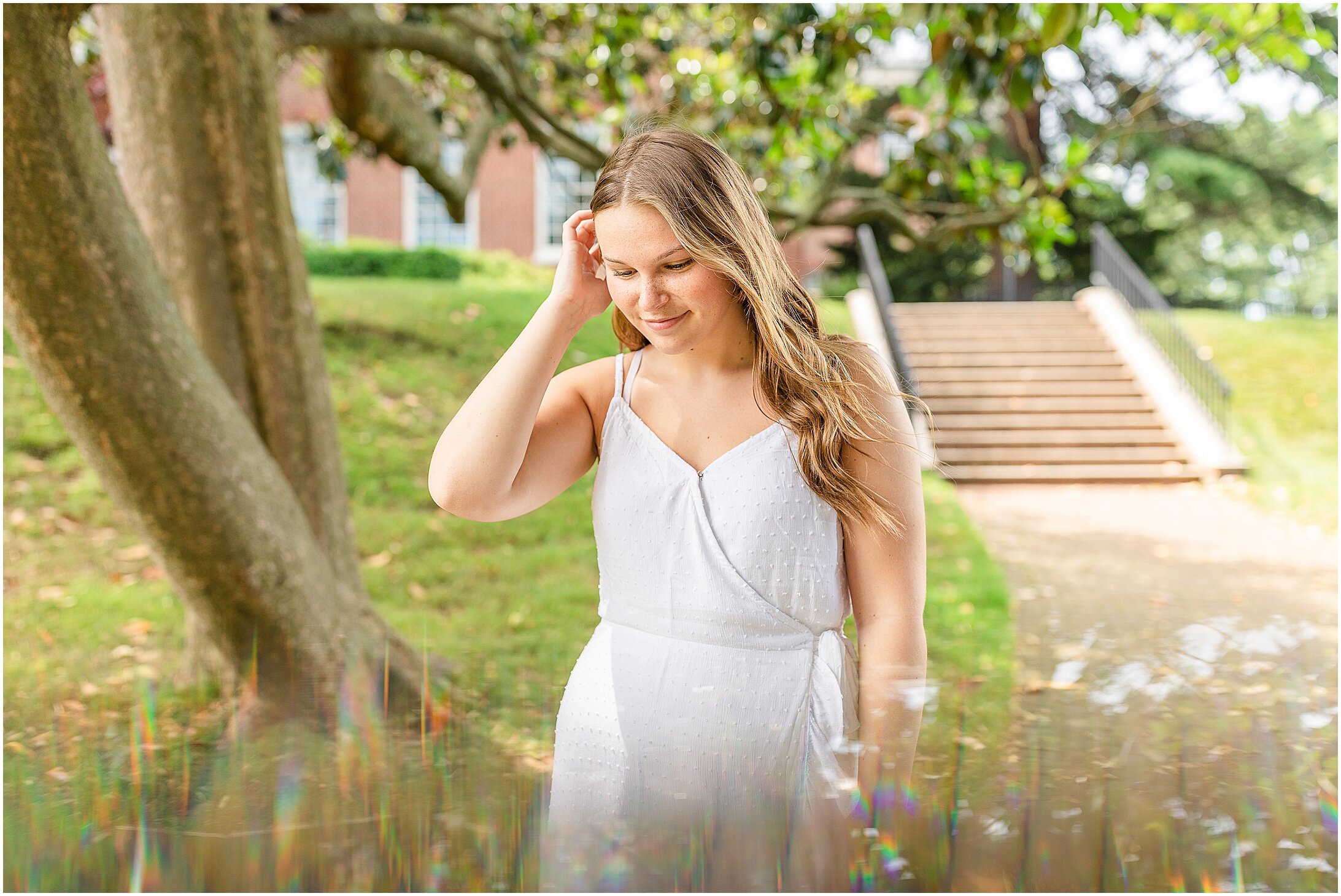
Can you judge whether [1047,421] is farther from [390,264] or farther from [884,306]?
[390,264]

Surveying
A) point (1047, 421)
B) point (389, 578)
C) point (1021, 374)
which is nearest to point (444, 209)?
point (1021, 374)

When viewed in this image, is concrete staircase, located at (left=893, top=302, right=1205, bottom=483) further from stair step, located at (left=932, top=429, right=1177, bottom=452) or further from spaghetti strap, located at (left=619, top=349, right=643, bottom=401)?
spaghetti strap, located at (left=619, top=349, right=643, bottom=401)

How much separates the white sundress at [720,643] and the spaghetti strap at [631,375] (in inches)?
3.5

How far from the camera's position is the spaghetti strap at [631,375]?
5.84ft

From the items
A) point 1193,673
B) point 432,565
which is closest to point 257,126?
point 432,565

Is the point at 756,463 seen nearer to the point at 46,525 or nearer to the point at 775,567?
the point at 775,567

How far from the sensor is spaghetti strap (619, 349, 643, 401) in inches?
70.1

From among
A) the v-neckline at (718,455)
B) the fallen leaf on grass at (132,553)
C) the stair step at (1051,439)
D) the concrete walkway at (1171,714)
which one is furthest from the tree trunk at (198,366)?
the stair step at (1051,439)

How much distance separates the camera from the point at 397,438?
8.08 m

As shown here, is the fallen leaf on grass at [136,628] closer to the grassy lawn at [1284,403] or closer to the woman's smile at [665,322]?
the woman's smile at [665,322]

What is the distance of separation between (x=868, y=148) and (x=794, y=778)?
71.7 feet

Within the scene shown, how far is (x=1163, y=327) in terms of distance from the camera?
1384cm

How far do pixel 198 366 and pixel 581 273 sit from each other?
2.09m

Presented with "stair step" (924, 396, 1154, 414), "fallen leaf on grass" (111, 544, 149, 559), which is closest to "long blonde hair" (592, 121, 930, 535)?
"fallen leaf on grass" (111, 544, 149, 559)
